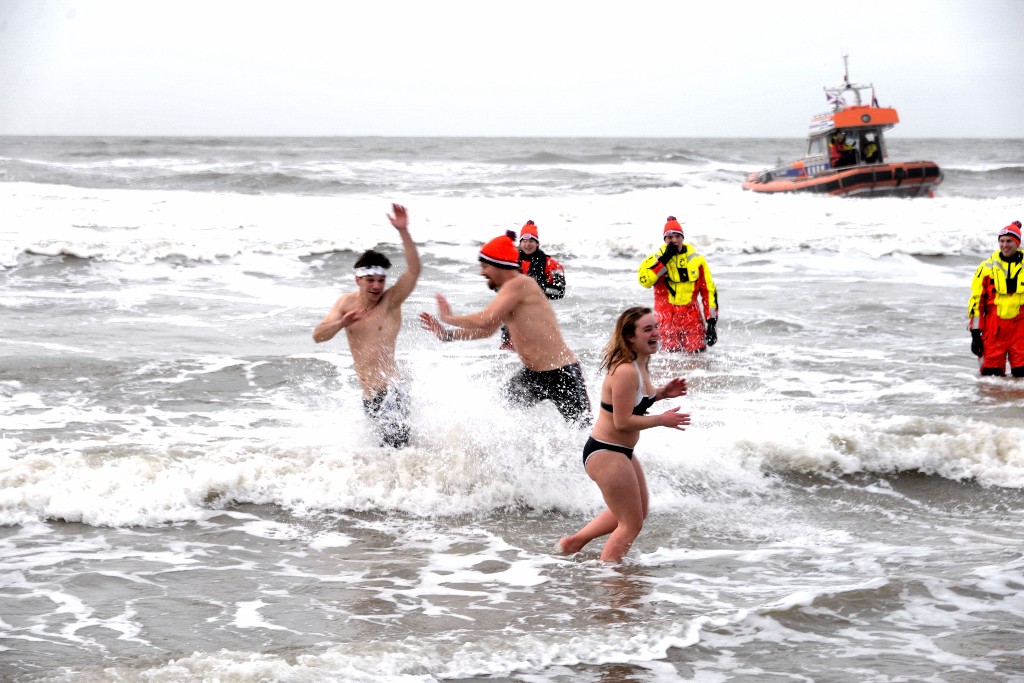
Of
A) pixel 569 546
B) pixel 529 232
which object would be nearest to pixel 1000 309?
pixel 529 232

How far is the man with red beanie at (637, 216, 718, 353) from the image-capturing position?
11148 mm

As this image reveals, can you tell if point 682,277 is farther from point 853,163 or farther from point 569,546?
point 853,163

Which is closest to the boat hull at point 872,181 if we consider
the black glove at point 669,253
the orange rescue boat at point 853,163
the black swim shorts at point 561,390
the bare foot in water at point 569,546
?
the orange rescue boat at point 853,163

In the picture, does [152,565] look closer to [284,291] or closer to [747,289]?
[284,291]

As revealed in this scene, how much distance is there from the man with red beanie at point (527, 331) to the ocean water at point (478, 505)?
0.91 ft

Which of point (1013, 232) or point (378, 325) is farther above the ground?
point (1013, 232)

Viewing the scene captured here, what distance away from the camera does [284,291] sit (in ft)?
53.1

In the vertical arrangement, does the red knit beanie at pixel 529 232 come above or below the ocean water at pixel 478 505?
above

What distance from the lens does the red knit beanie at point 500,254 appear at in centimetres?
679

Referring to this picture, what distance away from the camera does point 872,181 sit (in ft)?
92.5

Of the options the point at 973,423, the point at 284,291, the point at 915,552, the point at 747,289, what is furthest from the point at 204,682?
the point at 747,289

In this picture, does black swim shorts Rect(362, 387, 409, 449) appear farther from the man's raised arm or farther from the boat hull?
the boat hull

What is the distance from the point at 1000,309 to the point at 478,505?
235 inches

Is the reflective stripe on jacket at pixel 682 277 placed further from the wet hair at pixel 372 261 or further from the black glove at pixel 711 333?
the wet hair at pixel 372 261
